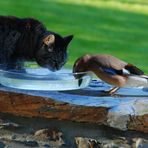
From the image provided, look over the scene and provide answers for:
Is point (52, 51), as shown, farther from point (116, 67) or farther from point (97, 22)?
point (97, 22)

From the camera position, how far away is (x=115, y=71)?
142 inches

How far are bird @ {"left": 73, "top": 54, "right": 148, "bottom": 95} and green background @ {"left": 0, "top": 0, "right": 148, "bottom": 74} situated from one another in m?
4.75

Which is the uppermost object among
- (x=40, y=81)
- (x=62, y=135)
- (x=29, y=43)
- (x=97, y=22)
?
(x=40, y=81)

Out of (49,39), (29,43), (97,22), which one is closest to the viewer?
(49,39)

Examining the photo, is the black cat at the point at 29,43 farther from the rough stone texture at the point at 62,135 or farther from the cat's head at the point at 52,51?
the rough stone texture at the point at 62,135

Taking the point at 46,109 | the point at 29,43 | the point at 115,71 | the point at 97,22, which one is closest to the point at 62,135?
the point at 46,109

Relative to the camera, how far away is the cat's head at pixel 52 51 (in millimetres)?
4645

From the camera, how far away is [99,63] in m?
3.63

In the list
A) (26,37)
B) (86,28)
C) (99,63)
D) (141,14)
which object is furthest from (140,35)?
(99,63)

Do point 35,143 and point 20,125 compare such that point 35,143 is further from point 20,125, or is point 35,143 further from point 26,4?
point 26,4

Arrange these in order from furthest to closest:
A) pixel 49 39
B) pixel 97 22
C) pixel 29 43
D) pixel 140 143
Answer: pixel 97 22
pixel 29 43
pixel 49 39
pixel 140 143

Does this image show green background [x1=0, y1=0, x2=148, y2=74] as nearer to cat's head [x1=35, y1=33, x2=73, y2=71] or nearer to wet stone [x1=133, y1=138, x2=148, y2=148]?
cat's head [x1=35, y1=33, x2=73, y2=71]

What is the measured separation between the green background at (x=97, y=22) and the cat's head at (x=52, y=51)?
11.8ft

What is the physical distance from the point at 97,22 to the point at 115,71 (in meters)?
8.32
